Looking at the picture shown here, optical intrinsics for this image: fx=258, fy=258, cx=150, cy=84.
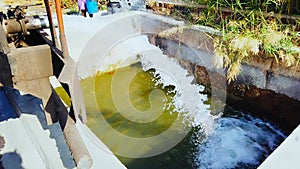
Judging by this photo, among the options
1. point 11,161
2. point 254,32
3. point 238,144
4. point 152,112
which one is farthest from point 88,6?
point 11,161

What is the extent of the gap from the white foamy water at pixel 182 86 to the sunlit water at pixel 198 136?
0.10 m

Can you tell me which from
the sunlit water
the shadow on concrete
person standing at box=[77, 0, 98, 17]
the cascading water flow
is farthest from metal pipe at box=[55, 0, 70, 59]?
person standing at box=[77, 0, 98, 17]

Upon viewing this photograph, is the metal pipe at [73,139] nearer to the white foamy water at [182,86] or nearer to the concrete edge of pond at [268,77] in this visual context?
the concrete edge of pond at [268,77]

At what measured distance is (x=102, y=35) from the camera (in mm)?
5469

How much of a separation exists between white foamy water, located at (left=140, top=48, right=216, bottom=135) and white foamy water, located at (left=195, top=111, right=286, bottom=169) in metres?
0.24

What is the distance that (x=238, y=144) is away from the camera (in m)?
3.50

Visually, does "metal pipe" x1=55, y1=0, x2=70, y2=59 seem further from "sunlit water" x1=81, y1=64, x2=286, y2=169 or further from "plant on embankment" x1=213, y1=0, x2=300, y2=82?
"plant on embankment" x1=213, y1=0, x2=300, y2=82

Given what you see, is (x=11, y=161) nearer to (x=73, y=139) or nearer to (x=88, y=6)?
(x=73, y=139)

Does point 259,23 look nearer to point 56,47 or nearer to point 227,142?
point 227,142

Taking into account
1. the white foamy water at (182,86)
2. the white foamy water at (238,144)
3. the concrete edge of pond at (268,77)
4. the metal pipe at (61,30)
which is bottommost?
the white foamy water at (238,144)

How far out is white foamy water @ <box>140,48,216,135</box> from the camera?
4.08 metres

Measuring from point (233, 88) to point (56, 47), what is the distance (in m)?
2.67

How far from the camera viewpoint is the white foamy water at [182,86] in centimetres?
408

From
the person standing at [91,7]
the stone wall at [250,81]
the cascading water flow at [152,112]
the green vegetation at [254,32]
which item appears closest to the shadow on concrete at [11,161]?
the cascading water flow at [152,112]
